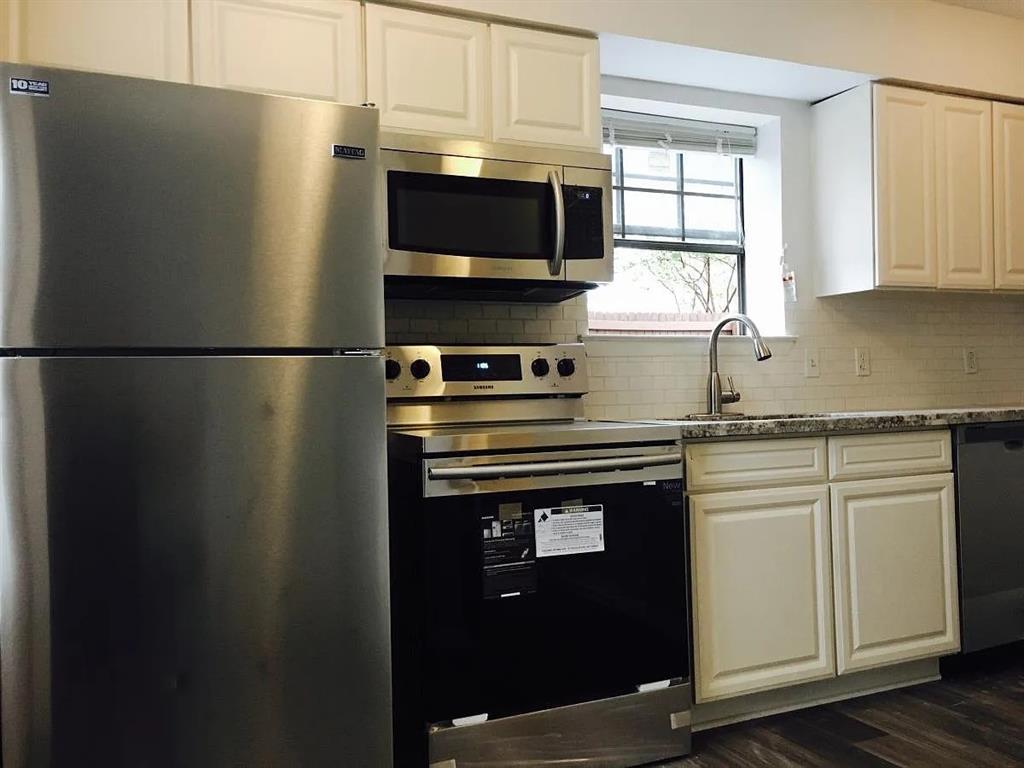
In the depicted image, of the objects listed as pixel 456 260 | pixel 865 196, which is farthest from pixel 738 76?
pixel 456 260

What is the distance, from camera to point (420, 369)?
2.50 metres

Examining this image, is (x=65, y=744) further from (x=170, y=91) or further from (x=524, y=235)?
(x=524, y=235)

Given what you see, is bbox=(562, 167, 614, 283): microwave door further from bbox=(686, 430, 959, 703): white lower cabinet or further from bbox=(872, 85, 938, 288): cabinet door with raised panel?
bbox=(872, 85, 938, 288): cabinet door with raised panel

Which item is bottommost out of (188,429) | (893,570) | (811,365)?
(893,570)

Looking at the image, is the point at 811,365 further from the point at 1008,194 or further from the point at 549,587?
the point at 549,587

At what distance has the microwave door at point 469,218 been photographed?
2350mm

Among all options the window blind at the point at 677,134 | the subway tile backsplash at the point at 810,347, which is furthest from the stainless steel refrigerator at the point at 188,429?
the window blind at the point at 677,134

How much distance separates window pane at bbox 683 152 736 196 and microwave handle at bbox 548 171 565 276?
1124mm

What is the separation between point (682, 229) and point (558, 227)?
44.2 inches

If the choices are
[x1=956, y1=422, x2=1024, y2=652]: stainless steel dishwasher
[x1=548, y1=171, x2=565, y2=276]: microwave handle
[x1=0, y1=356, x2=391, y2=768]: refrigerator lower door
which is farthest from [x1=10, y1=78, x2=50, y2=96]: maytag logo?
[x1=956, y1=422, x2=1024, y2=652]: stainless steel dishwasher

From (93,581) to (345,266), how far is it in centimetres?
78

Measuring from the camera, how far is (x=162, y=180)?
168 cm

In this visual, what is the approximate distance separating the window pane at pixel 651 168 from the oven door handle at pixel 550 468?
147 cm

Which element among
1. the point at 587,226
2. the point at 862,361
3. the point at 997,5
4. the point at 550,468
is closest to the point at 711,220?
the point at 862,361
